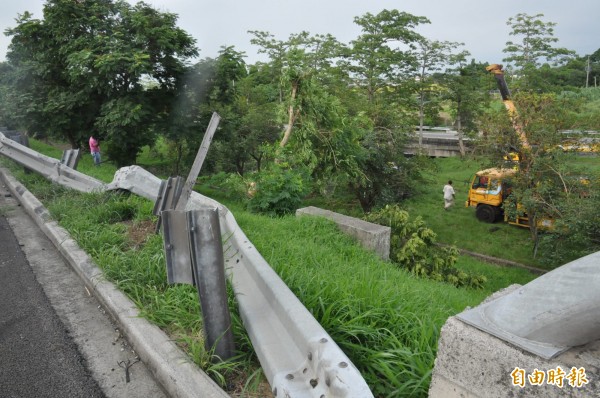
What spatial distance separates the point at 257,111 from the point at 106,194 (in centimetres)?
1669

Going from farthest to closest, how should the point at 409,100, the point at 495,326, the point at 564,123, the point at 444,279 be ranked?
1. the point at 409,100
2. the point at 564,123
3. the point at 444,279
4. the point at 495,326

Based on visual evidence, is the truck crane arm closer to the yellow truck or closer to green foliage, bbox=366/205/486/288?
the yellow truck

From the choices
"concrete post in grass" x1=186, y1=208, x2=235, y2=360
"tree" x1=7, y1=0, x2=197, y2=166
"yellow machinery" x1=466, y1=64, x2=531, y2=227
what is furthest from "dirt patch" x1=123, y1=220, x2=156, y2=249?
"yellow machinery" x1=466, y1=64, x2=531, y2=227

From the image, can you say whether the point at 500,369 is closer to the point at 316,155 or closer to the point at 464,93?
the point at 316,155

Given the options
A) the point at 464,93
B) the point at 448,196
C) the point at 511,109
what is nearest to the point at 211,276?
the point at 511,109

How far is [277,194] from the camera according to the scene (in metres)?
6.85

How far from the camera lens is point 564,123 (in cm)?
1206

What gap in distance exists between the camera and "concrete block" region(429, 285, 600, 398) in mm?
1302

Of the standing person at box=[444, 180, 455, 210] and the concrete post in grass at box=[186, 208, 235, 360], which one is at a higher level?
the concrete post in grass at box=[186, 208, 235, 360]

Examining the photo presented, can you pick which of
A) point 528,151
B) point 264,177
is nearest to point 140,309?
point 264,177

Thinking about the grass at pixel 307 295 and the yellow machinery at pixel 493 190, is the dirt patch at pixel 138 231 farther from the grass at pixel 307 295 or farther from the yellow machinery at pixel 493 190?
the yellow machinery at pixel 493 190

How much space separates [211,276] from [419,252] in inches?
200

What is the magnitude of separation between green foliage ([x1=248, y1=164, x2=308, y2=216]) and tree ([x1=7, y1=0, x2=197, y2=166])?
745cm

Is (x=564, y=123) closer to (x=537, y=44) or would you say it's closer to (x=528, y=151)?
(x=528, y=151)
